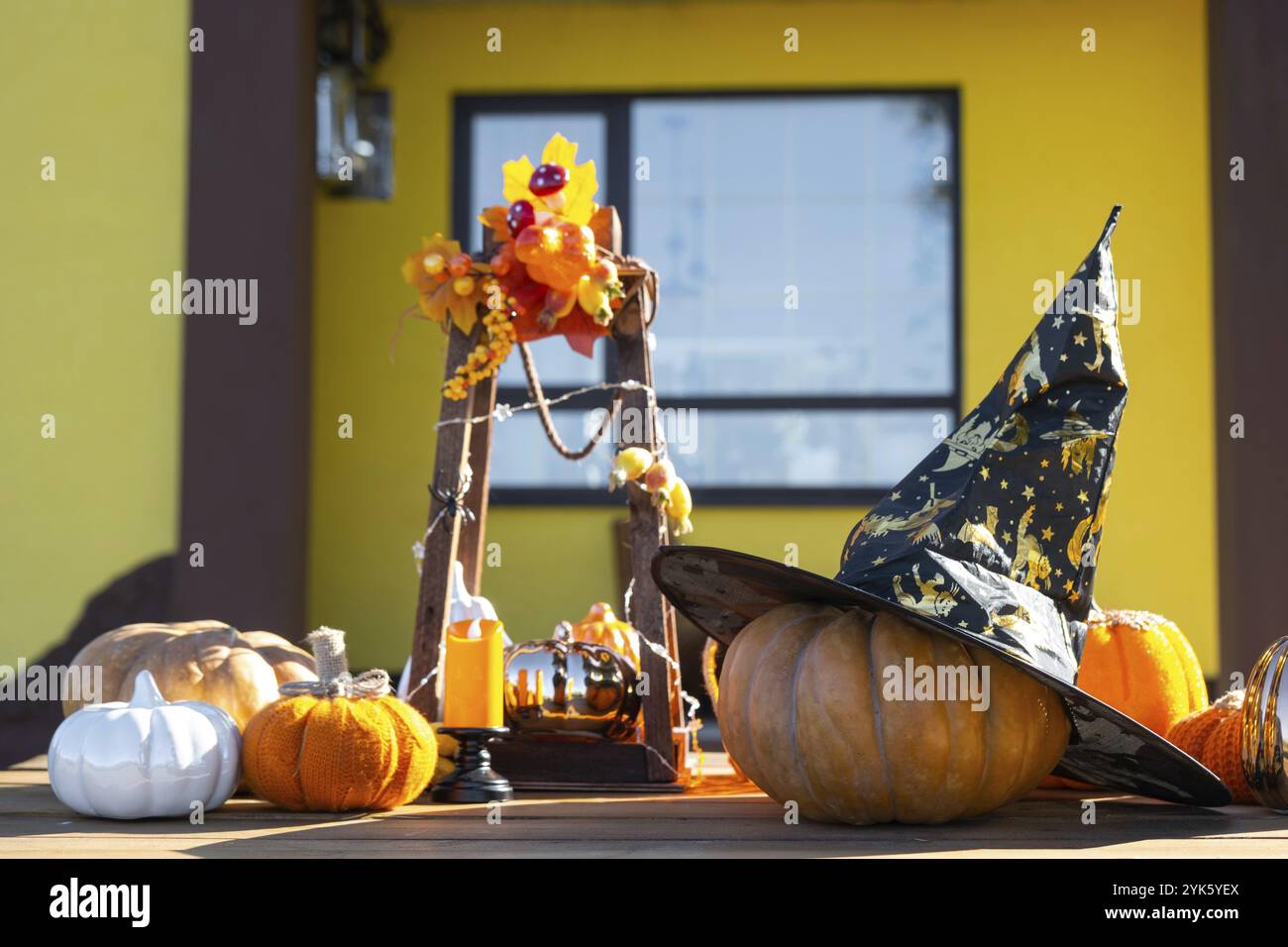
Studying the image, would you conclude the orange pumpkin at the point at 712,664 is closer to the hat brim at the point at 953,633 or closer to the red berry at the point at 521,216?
the hat brim at the point at 953,633

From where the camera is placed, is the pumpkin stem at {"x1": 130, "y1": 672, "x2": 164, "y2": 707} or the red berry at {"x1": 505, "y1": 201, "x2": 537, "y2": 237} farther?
the red berry at {"x1": 505, "y1": 201, "x2": 537, "y2": 237}

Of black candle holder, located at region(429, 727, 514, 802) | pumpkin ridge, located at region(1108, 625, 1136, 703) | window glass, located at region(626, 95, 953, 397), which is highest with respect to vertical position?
window glass, located at region(626, 95, 953, 397)

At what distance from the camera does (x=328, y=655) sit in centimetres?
252

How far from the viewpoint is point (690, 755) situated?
3.11m

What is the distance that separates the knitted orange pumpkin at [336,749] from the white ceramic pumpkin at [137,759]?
9 centimetres

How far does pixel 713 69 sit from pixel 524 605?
248 cm

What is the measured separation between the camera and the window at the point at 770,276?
632 centimetres

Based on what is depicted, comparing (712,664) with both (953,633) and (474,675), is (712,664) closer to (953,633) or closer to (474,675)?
(474,675)

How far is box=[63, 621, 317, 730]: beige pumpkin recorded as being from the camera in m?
2.68

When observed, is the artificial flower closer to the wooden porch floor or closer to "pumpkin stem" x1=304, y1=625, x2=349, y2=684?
"pumpkin stem" x1=304, y1=625, x2=349, y2=684

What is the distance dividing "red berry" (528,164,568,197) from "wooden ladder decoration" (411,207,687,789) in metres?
0.14

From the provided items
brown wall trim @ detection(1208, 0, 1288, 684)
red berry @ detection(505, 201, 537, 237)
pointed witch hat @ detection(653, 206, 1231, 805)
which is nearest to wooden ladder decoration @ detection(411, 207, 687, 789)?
red berry @ detection(505, 201, 537, 237)

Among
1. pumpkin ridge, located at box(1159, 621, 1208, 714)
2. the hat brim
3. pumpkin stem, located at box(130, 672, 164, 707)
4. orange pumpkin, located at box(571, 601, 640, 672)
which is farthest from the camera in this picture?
orange pumpkin, located at box(571, 601, 640, 672)
